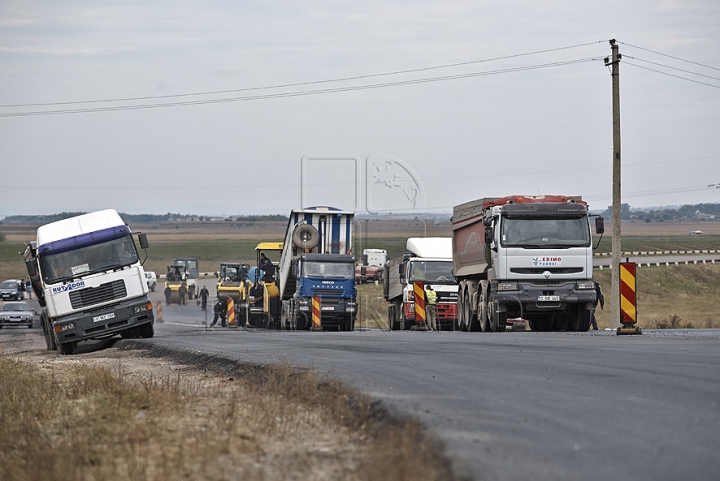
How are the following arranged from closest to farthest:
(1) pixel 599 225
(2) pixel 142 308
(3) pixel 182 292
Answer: (1) pixel 599 225
(2) pixel 142 308
(3) pixel 182 292

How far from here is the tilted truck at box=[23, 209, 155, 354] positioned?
76.7ft

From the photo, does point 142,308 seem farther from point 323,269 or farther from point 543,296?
point 323,269

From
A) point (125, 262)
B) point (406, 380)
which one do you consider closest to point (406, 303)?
point (125, 262)

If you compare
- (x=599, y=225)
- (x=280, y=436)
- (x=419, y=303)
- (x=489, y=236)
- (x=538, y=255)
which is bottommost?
(x=280, y=436)

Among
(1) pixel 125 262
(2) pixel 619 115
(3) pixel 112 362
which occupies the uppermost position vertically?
(2) pixel 619 115

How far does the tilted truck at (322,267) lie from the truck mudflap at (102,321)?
10.7 metres

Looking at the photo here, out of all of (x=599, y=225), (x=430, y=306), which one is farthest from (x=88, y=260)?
(x=430, y=306)

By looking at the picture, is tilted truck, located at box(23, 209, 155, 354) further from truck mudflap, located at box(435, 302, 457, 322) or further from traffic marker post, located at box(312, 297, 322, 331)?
truck mudflap, located at box(435, 302, 457, 322)

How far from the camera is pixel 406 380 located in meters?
10.7

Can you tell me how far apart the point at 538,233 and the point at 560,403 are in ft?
51.1

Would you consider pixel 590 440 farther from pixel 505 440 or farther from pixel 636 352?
pixel 636 352

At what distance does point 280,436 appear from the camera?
7805 mm

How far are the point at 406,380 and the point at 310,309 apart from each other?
23.8 meters

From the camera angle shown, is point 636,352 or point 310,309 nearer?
point 636,352
